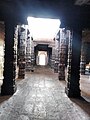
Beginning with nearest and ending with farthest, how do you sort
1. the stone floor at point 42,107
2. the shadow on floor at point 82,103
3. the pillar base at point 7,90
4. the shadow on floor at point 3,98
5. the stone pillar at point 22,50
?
the stone floor at point 42,107 < the shadow on floor at point 82,103 < the shadow on floor at point 3,98 < the pillar base at point 7,90 < the stone pillar at point 22,50

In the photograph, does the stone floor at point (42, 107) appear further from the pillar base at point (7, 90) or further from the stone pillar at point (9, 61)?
the stone pillar at point (9, 61)

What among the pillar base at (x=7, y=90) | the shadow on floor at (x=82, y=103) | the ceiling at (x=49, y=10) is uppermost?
the ceiling at (x=49, y=10)

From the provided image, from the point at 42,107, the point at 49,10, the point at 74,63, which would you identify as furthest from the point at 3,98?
the point at 49,10

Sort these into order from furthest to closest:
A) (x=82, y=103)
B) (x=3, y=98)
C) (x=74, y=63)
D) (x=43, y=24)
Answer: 1. (x=43, y=24)
2. (x=74, y=63)
3. (x=3, y=98)
4. (x=82, y=103)

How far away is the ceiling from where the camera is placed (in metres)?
6.36

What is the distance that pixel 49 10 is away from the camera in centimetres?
661

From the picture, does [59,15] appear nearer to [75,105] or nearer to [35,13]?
[35,13]

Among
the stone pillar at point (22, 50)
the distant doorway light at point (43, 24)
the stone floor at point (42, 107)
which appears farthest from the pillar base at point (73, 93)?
the stone pillar at point (22, 50)

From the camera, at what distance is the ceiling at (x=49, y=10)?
20.9ft

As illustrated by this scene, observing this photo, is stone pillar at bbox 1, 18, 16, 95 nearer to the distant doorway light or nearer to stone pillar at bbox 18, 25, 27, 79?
the distant doorway light

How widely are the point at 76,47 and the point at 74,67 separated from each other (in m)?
0.73

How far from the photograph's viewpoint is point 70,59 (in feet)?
23.6

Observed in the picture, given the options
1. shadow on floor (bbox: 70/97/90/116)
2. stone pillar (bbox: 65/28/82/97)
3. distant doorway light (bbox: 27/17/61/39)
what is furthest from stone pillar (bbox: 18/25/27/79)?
shadow on floor (bbox: 70/97/90/116)

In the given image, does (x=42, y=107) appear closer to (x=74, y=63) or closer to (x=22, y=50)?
(x=74, y=63)
